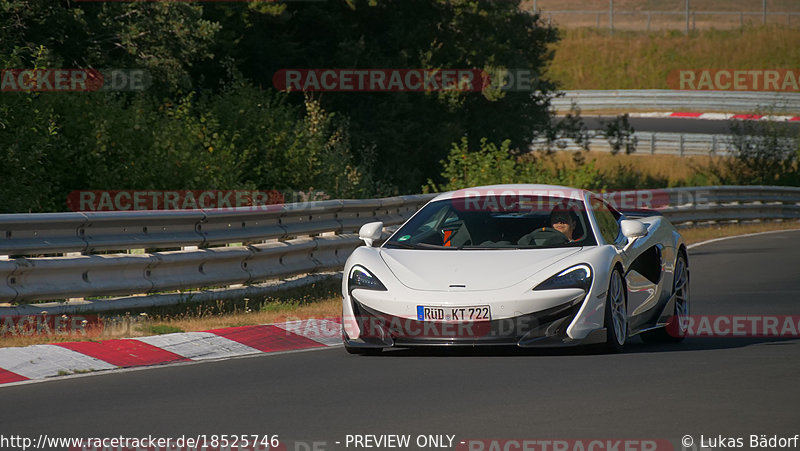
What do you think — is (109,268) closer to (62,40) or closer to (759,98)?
(62,40)

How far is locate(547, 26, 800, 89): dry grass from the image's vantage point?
73188 millimetres

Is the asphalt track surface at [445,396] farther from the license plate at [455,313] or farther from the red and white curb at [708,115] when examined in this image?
the red and white curb at [708,115]

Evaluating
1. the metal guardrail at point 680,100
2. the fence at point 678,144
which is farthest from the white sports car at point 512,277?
the metal guardrail at point 680,100

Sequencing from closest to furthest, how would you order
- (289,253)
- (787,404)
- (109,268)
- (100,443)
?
(100,443) → (787,404) → (109,268) → (289,253)

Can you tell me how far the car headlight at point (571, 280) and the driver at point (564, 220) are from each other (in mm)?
849

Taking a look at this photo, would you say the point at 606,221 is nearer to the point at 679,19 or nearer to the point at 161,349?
the point at 161,349

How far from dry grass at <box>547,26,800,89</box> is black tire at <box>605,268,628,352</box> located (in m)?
62.0

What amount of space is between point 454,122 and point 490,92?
4.07ft

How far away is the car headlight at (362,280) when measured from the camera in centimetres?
997

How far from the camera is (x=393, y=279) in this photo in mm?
9906

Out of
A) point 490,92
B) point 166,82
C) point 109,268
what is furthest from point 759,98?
point 109,268

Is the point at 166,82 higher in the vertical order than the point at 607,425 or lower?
higher

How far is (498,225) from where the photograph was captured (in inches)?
438

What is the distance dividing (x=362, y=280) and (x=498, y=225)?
1.54 metres
